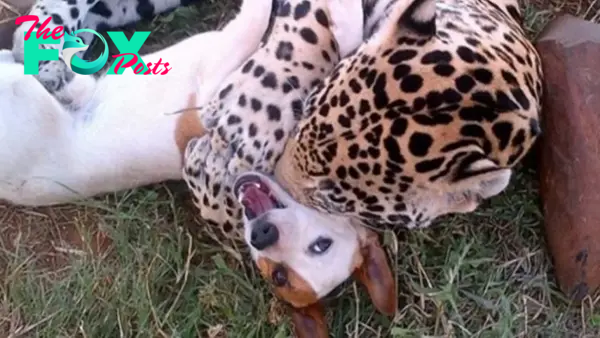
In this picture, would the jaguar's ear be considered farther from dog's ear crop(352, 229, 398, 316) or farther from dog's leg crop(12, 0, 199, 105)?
dog's leg crop(12, 0, 199, 105)

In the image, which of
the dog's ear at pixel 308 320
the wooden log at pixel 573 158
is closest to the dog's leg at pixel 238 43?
the dog's ear at pixel 308 320

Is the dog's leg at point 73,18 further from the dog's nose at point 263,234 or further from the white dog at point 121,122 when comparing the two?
the dog's nose at point 263,234

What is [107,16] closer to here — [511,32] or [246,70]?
[246,70]

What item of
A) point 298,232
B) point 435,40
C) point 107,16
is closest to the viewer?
point 435,40

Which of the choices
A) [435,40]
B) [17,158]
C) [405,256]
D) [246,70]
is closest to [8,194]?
[17,158]

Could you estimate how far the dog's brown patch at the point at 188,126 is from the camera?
301 cm

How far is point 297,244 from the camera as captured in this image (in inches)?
108

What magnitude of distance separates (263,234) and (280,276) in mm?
135

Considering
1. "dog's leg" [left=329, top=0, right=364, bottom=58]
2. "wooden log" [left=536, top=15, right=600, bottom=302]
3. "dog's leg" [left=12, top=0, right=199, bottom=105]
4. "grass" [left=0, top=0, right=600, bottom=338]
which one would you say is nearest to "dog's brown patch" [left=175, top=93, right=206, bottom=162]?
"grass" [left=0, top=0, right=600, bottom=338]

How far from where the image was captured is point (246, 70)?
115 inches

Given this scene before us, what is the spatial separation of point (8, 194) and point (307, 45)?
1.03 meters

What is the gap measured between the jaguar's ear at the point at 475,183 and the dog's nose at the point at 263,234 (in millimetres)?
454

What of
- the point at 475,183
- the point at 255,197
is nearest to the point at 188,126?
the point at 255,197

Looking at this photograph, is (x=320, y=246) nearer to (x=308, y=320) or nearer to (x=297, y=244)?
(x=297, y=244)
